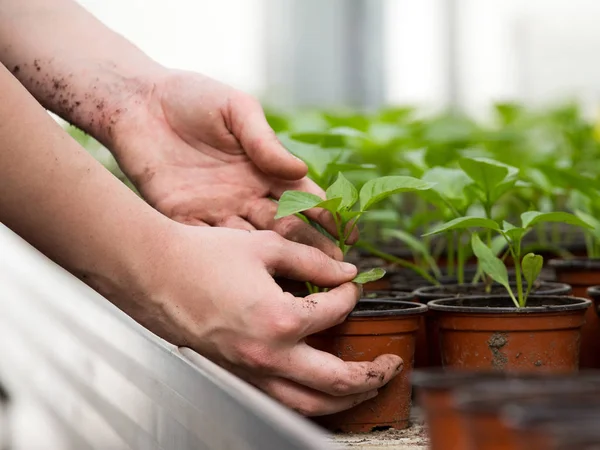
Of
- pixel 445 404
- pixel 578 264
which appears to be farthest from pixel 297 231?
pixel 445 404

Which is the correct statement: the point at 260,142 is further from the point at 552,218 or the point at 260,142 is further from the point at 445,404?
the point at 445,404

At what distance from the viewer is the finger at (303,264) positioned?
1.04 metres

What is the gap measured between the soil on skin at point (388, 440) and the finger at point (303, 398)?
1.5 inches

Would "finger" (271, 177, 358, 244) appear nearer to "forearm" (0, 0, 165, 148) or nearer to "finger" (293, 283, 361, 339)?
"finger" (293, 283, 361, 339)

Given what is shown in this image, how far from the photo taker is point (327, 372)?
0.98 m

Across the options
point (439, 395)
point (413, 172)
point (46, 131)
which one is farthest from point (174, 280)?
point (413, 172)

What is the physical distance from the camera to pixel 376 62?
7309 mm

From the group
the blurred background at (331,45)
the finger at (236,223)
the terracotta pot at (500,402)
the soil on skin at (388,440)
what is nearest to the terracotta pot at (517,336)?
the soil on skin at (388,440)

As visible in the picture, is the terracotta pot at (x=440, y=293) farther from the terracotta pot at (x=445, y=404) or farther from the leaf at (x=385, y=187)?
the terracotta pot at (x=445, y=404)

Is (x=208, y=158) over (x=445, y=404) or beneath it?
over

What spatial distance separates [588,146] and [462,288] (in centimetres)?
92

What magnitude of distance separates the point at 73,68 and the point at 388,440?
2.70 ft

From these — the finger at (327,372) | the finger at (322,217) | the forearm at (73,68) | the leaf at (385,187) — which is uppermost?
the forearm at (73,68)

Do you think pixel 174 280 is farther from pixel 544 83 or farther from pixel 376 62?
pixel 376 62
